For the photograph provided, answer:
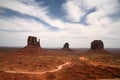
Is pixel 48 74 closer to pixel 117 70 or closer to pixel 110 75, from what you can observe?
pixel 110 75

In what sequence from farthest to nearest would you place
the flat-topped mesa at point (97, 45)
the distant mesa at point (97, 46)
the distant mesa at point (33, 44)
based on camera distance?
the flat-topped mesa at point (97, 45) < the distant mesa at point (97, 46) < the distant mesa at point (33, 44)

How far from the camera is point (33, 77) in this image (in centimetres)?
3112

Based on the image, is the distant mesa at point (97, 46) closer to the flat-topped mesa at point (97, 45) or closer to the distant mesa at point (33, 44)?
the flat-topped mesa at point (97, 45)

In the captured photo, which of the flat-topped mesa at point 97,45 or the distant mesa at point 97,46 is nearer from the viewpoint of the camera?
the distant mesa at point 97,46

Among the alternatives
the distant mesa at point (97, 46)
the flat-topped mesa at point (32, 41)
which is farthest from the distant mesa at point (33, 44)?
the distant mesa at point (97, 46)

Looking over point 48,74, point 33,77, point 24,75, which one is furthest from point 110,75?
point 24,75

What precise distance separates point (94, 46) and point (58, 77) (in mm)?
82960

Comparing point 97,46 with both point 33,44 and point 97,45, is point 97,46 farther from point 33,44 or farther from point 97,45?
point 33,44

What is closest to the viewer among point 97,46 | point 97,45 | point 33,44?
point 33,44

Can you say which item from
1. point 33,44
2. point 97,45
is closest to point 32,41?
point 33,44

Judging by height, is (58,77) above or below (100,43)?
below

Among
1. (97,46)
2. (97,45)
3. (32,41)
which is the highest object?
(32,41)

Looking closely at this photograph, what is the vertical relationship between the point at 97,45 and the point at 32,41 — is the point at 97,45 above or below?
below

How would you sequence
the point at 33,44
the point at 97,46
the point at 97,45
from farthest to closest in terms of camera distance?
the point at 97,46, the point at 97,45, the point at 33,44
